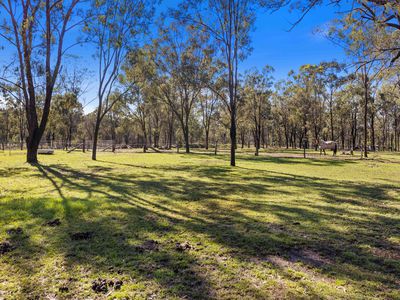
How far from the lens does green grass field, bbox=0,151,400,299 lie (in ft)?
9.02

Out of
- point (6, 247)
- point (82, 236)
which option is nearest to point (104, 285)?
point (82, 236)

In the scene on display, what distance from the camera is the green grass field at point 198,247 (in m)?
2.75

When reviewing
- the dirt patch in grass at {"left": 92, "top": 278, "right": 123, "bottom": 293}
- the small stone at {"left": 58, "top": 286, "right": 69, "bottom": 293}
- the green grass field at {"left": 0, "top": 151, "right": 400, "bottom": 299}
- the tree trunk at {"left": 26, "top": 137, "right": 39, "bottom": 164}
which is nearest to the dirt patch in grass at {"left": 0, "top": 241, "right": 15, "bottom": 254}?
the green grass field at {"left": 0, "top": 151, "right": 400, "bottom": 299}

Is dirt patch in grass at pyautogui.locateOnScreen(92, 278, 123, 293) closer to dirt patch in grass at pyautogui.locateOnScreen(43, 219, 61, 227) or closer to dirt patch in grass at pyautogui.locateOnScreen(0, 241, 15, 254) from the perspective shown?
dirt patch in grass at pyautogui.locateOnScreen(0, 241, 15, 254)

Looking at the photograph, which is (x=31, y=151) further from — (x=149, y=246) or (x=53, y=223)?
(x=149, y=246)

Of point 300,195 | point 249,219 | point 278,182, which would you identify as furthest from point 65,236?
point 278,182

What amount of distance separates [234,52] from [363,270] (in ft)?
48.2

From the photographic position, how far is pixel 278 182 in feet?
33.2

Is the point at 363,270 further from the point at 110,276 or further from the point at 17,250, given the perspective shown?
the point at 17,250

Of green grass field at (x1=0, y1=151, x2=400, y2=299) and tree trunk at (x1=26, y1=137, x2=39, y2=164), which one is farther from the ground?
tree trunk at (x1=26, y1=137, x2=39, y2=164)

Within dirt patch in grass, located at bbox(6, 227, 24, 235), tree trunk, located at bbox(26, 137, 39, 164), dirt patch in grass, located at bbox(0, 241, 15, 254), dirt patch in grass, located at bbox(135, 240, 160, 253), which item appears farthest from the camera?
tree trunk, located at bbox(26, 137, 39, 164)

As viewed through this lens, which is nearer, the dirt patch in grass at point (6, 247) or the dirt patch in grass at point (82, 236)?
the dirt patch in grass at point (6, 247)

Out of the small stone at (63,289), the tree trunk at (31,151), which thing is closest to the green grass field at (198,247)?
the small stone at (63,289)

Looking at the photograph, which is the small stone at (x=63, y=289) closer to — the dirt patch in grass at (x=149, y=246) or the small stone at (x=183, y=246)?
the dirt patch in grass at (x=149, y=246)
